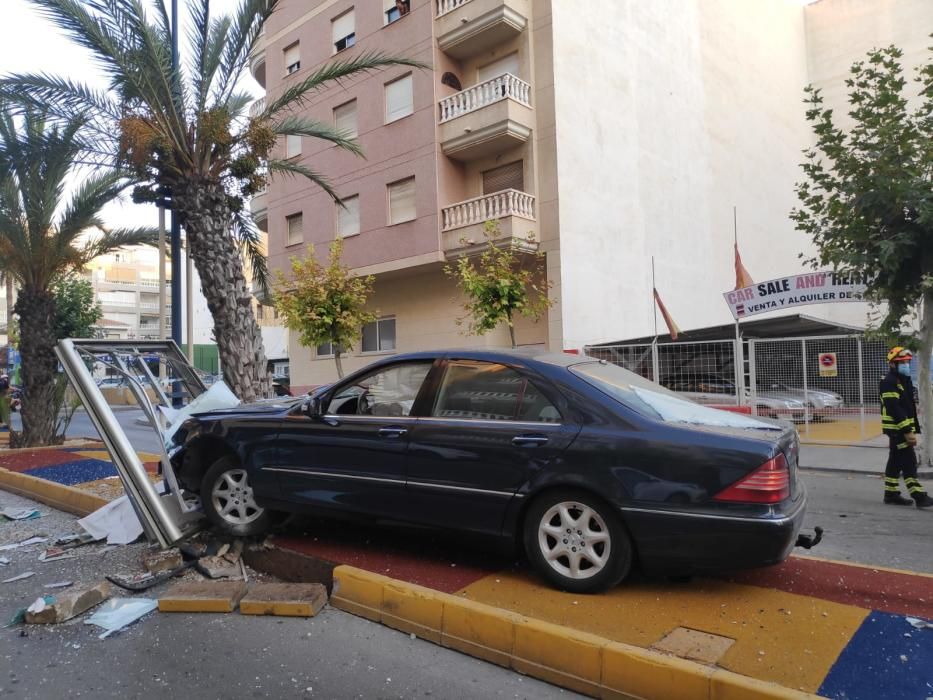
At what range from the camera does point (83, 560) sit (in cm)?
538

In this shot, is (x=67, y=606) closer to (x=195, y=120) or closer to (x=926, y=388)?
(x=195, y=120)

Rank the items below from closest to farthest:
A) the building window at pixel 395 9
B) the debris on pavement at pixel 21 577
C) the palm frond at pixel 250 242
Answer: the debris on pavement at pixel 21 577 < the palm frond at pixel 250 242 < the building window at pixel 395 9

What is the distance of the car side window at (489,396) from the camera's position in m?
4.18

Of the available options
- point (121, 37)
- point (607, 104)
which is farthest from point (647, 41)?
point (121, 37)

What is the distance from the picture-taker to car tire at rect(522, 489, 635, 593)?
3.80 meters

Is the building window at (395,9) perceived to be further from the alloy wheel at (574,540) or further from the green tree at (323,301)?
the alloy wheel at (574,540)

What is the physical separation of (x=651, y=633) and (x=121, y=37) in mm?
9267

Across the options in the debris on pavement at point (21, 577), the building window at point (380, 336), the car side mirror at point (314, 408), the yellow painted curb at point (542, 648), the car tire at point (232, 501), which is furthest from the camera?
the building window at point (380, 336)

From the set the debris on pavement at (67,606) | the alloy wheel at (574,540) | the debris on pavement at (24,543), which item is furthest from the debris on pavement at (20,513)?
the alloy wheel at (574,540)

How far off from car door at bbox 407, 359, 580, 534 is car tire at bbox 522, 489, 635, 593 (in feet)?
0.72

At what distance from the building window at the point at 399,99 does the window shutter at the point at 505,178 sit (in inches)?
112

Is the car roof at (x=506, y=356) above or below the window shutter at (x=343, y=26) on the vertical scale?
below

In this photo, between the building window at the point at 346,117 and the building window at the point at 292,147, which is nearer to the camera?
the building window at the point at 346,117

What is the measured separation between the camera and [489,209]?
52.0 ft
